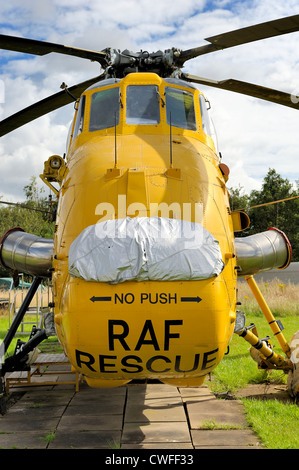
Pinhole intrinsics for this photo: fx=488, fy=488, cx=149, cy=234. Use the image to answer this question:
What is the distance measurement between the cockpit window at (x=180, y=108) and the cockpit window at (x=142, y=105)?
18cm

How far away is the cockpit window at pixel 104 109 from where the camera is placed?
6863 millimetres

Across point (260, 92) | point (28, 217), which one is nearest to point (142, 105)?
point (260, 92)

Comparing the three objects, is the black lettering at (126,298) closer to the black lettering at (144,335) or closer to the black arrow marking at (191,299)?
the black lettering at (144,335)

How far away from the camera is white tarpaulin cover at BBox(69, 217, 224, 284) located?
15.0 ft

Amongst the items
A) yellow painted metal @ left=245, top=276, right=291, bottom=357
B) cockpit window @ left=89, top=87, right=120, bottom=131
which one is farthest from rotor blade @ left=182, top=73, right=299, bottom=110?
yellow painted metal @ left=245, top=276, right=291, bottom=357

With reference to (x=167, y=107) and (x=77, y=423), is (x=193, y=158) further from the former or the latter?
(x=77, y=423)

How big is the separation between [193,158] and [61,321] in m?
2.55

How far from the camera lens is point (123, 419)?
7191 millimetres

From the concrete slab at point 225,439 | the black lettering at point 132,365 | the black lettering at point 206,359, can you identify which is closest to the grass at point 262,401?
the concrete slab at point 225,439

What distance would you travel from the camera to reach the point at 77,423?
279 inches

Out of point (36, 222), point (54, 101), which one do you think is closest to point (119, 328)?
point (54, 101)

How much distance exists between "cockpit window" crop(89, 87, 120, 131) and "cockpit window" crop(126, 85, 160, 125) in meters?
0.18

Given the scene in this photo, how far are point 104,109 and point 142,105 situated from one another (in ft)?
1.88
